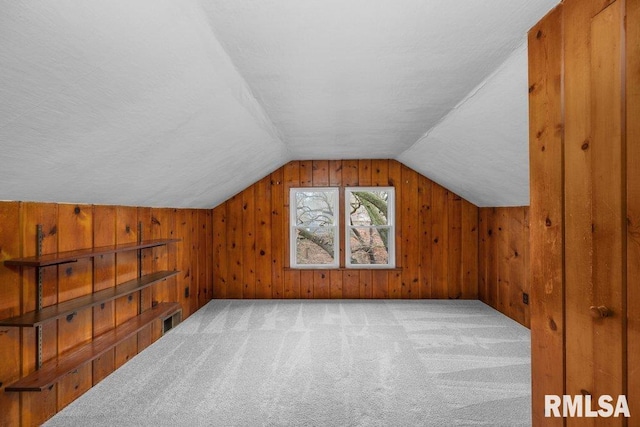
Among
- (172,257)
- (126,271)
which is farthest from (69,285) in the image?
(172,257)

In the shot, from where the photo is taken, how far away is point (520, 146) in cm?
248

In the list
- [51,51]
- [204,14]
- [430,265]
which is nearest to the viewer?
[51,51]

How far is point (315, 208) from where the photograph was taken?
495 centimetres

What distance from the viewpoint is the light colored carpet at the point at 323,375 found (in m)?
2.02

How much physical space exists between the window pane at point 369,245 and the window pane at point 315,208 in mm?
826

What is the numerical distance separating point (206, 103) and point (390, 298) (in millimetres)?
3714

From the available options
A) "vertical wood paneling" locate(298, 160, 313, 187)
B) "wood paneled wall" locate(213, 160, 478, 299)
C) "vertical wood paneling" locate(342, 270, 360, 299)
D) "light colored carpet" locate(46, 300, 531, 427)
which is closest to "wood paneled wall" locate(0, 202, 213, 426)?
"light colored carpet" locate(46, 300, 531, 427)

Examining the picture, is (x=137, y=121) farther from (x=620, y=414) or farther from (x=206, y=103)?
(x=620, y=414)

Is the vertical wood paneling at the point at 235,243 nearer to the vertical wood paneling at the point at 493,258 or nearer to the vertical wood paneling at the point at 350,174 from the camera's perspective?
the vertical wood paneling at the point at 350,174

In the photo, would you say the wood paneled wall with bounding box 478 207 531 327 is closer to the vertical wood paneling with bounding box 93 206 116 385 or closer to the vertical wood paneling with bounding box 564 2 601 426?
the vertical wood paneling with bounding box 564 2 601 426

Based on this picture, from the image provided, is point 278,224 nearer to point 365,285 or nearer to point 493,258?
point 365,285

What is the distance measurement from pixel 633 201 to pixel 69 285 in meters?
2.91

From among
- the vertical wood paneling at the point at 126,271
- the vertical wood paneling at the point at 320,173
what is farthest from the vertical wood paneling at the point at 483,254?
the vertical wood paneling at the point at 126,271

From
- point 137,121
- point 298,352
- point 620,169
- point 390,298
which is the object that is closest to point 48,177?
point 137,121
